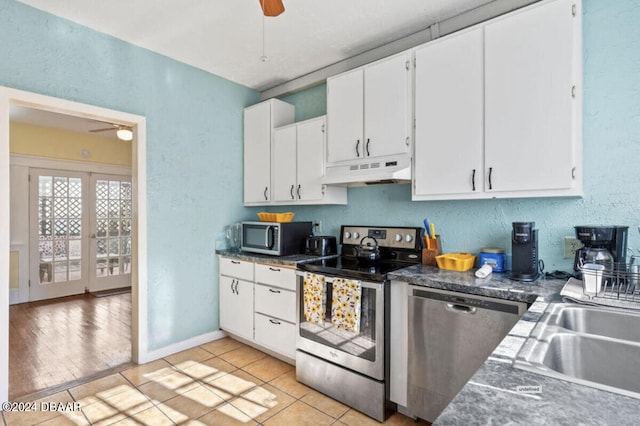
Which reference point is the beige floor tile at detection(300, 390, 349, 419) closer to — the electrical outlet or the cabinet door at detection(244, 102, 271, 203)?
the electrical outlet

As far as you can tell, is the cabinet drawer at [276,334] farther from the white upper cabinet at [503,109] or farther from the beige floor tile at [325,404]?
the white upper cabinet at [503,109]

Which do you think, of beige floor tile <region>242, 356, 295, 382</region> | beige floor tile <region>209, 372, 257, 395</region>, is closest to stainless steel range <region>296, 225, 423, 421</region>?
beige floor tile <region>242, 356, 295, 382</region>

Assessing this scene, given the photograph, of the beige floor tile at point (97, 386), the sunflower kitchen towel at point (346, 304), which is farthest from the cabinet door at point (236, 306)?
the sunflower kitchen towel at point (346, 304)

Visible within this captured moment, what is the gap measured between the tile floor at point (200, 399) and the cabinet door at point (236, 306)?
13.2 inches

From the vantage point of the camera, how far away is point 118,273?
580 cm

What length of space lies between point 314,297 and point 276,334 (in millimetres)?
715

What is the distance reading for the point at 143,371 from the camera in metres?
2.74

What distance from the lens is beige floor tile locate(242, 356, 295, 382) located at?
267cm

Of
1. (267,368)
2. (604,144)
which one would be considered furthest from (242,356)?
(604,144)

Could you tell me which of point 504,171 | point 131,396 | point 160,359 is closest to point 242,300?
point 160,359

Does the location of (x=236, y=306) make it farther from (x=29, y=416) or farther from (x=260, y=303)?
(x=29, y=416)

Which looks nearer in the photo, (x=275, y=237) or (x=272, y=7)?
(x=272, y=7)

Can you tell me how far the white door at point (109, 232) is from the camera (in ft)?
18.2

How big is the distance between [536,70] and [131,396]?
337 centimetres
